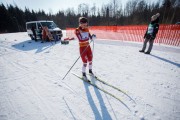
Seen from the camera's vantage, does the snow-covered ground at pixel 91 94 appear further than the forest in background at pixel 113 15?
No

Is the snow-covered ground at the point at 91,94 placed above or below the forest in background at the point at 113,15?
below

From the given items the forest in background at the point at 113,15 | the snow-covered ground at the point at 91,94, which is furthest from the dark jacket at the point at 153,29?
the forest in background at the point at 113,15

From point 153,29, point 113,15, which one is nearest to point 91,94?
point 153,29

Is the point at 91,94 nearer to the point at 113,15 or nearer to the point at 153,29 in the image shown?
the point at 153,29

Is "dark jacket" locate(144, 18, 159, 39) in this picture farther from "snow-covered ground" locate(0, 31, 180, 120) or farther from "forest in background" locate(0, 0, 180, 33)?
"forest in background" locate(0, 0, 180, 33)

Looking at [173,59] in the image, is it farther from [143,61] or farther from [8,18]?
[8,18]

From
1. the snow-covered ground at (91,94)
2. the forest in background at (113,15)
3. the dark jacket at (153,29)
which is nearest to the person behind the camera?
the snow-covered ground at (91,94)

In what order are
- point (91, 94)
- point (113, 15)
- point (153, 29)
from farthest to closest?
1. point (113, 15)
2. point (153, 29)
3. point (91, 94)

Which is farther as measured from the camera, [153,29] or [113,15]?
[113,15]

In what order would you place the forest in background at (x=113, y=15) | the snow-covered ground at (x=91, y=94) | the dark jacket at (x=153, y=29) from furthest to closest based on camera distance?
the forest in background at (x=113, y=15), the dark jacket at (x=153, y=29), the snow-covered ground at (x=91, y=94)

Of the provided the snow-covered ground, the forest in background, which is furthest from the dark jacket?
the forest in background

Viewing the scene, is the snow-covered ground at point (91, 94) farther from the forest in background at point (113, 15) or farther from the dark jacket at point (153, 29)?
the forest in background at point (113, 15)

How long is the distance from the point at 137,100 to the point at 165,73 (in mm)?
2144

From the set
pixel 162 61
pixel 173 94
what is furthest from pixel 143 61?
pixel 173 94
